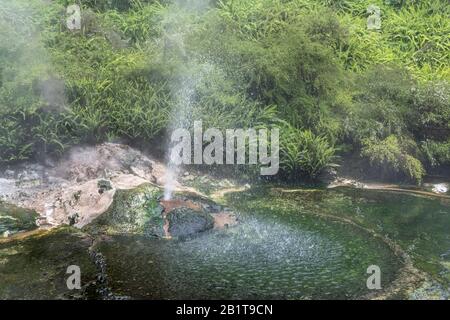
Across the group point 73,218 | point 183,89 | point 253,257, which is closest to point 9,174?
point 73,218

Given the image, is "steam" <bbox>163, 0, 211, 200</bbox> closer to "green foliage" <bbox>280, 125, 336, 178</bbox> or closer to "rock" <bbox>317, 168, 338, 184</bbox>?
"green foliage" <bbox>280, 125, 336, 178</bbox>

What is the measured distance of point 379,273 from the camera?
26.3 feet

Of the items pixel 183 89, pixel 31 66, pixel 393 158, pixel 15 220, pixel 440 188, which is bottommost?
pixel 15 220

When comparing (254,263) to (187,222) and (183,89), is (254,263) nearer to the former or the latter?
(187,222)

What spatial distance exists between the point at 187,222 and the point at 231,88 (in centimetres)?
503

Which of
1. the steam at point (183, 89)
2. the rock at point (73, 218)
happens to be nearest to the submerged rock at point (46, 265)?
the rock at point (73, 218)

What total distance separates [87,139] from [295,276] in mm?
6422

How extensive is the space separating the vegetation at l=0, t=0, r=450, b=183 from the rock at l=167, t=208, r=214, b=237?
11.8 ft

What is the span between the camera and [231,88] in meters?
13.5

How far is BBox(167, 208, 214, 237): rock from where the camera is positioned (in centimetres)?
923

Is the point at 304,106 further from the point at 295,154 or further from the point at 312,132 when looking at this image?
the point at 295,154

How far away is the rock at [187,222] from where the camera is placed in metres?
9.23
